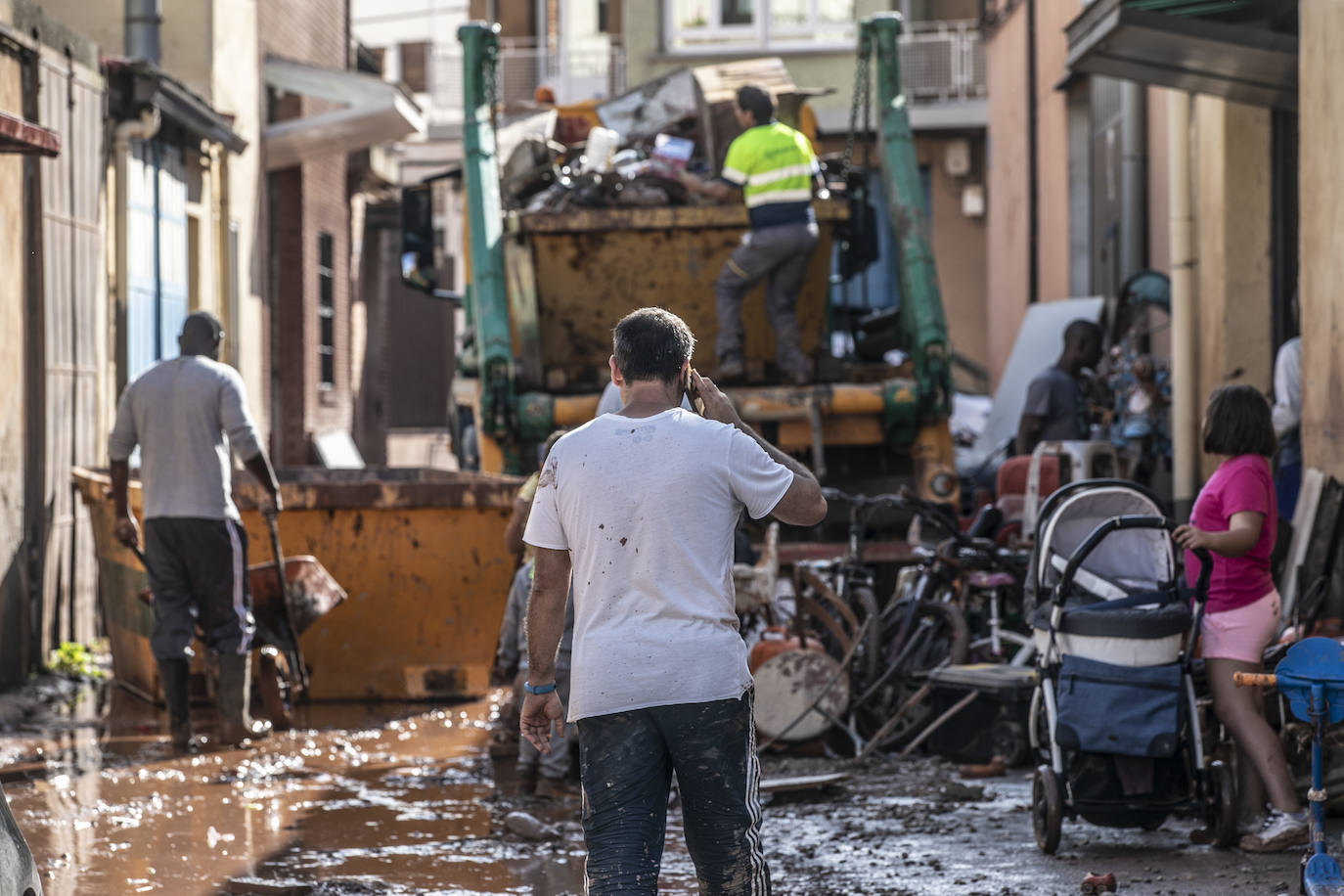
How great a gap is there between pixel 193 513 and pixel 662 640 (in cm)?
432

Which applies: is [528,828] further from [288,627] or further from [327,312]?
[327,312]

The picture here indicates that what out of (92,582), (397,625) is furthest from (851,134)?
(92,582)

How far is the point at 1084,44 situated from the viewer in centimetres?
935

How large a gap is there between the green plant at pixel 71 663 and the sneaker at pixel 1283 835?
6152mm

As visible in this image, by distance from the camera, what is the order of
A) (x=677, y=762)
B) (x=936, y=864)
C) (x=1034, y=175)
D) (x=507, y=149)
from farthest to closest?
(x=1034, y=175), (x=507, y=149), (x=936, y=864), (x=677, y=762)

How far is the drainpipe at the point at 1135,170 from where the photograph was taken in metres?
12.9

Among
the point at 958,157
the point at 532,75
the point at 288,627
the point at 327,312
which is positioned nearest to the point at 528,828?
the point at 288,627

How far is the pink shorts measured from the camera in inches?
218

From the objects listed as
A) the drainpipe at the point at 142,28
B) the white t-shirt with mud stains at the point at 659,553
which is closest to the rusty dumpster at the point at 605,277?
the drainpipe at the point at 142,28

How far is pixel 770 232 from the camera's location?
9.44 metres

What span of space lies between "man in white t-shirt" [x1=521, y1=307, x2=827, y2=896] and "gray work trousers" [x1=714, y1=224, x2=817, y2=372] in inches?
221

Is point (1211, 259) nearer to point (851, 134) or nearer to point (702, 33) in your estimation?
point (851, 134)

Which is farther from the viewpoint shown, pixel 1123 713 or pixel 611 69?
pixel 611 69

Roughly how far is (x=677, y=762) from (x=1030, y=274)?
14211 millimetres
